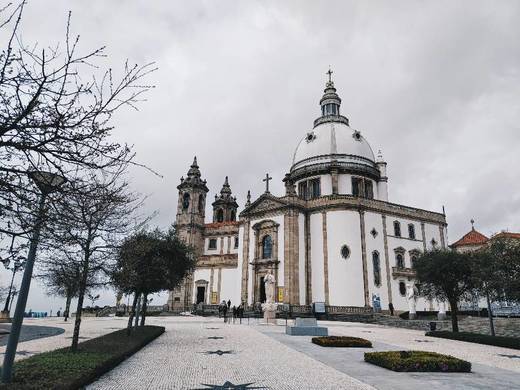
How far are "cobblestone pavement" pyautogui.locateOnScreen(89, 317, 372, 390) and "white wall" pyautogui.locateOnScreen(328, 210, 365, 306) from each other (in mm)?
27593

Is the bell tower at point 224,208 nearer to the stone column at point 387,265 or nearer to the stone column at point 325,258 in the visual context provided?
the stone column at point 325,258

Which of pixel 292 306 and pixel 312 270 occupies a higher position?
pixel 312 270

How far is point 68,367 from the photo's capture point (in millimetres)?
8500

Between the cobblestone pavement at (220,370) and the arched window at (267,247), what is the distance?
3092cm

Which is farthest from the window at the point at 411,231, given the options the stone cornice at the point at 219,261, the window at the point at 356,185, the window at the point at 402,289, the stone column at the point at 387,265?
the stone cornice at the point at 219,261

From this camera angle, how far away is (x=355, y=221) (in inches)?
1718

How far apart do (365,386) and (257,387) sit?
239 cm

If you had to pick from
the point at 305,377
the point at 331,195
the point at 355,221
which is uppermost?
the point at 331,195

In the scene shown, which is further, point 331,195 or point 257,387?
point 331,195

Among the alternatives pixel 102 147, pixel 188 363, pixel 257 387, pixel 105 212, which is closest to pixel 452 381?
pixel 257 387

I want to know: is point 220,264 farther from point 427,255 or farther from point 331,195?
point 427,255

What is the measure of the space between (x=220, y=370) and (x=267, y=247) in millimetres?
36591

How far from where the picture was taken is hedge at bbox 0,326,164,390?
23.1 ft

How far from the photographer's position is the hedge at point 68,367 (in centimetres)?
705
